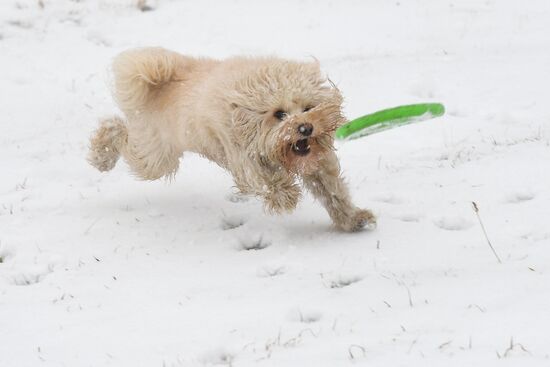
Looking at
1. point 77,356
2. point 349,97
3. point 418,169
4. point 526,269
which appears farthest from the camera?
point 349,97

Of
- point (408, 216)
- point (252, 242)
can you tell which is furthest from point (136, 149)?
point (408, 216)

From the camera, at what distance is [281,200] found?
4719 mm

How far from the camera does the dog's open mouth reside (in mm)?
4566

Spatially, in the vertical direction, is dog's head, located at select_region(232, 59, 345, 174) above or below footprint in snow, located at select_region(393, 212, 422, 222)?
above

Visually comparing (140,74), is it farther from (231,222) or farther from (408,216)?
(408,216)

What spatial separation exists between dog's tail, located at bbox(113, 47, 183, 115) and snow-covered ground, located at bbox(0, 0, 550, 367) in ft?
2.62

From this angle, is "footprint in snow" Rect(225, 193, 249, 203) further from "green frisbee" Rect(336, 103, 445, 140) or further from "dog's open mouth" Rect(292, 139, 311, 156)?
"dog's open mouth" Rect(292, 139, 311, 156)

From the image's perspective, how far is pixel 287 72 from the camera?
4684 millimetres

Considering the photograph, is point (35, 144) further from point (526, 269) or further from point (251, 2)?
point (526, 269)

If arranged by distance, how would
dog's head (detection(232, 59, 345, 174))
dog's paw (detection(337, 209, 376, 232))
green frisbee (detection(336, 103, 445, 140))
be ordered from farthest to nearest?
green frisbee (detection(336, 103, 445, 140)), dog's paw (detection(337, 209, 376, 232)), dog's head (detection(232, 59, 345, 174))

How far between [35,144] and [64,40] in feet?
8.22

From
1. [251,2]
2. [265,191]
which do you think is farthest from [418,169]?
[251,2]

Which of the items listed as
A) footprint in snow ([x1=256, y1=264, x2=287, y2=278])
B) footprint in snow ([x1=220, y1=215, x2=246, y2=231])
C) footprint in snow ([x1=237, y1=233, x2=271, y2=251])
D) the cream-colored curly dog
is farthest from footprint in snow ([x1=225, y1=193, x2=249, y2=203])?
footprint in snow ([x1=256, y1=264, x2=287, y2=278])

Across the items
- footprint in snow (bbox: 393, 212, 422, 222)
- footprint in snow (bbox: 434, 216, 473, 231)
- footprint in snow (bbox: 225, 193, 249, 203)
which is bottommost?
footprint in snow (bbox: 225, 193, 249, 203)
